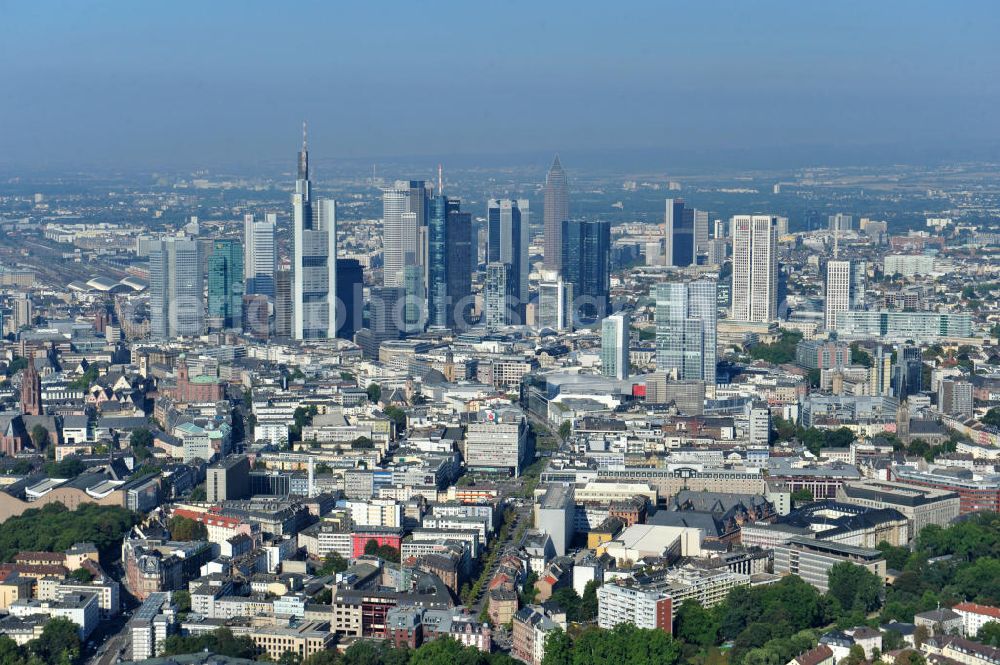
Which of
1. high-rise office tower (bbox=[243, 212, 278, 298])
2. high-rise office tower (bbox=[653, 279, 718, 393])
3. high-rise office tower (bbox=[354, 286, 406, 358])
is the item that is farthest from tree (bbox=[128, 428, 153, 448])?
high-rise office tower (bbox=[243, 212, 278, 298])

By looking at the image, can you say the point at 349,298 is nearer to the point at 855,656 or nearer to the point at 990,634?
the point at 990,634

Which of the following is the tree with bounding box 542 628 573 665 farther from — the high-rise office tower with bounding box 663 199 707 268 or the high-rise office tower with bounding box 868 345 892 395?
the high-rise office tower with bounding box 663 199 707 268

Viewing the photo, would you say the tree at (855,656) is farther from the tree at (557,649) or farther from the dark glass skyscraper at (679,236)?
the dark glass skyscraper at (679,236)

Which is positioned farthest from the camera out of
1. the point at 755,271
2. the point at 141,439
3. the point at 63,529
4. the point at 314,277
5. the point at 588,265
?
the point at 588,265

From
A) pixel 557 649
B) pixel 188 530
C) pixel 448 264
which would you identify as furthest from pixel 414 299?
pixel 557 649

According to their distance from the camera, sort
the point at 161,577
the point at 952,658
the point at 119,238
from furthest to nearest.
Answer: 1. the point at 119,238
2. the point at 161,577
3. the point at 952,658

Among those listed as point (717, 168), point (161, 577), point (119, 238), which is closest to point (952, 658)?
point (161, 577)

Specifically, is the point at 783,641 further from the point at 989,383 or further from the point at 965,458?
the point at 989,383
